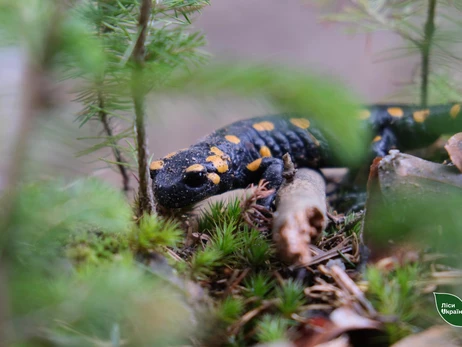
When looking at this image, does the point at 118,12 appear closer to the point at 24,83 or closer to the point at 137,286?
the point at 24,83

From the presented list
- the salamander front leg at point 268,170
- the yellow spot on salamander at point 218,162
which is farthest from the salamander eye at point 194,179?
the salamander front leg at point 268,170

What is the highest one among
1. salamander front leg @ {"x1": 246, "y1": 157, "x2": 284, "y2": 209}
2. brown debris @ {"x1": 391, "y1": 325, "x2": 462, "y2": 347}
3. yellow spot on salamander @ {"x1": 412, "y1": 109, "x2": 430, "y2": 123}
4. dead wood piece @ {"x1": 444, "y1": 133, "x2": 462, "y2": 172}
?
dead wood piece @ {"x1": 444, "y1": 133, "x2": 462, "y2": 172}

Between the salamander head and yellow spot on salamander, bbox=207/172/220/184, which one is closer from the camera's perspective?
the salamander head

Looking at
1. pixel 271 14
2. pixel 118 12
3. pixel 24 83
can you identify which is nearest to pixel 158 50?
pixel 118 12

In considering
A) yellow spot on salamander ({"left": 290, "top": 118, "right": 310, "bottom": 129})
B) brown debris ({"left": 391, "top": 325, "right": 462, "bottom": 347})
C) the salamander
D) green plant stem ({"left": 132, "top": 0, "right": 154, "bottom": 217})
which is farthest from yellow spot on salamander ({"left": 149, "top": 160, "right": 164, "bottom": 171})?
brown debris ({"left": 391, "top": 325, "right": 462, "bottom": 347})

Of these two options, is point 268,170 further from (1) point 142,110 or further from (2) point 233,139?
(1) point 142,110

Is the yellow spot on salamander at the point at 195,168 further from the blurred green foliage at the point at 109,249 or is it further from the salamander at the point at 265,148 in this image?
the blurred green foliage at the point at 109,249

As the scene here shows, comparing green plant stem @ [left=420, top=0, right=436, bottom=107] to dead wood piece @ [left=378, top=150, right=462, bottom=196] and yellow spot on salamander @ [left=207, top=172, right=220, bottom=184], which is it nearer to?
dead wood piece @ [left=378, top=150, right=462, bottom=196]
